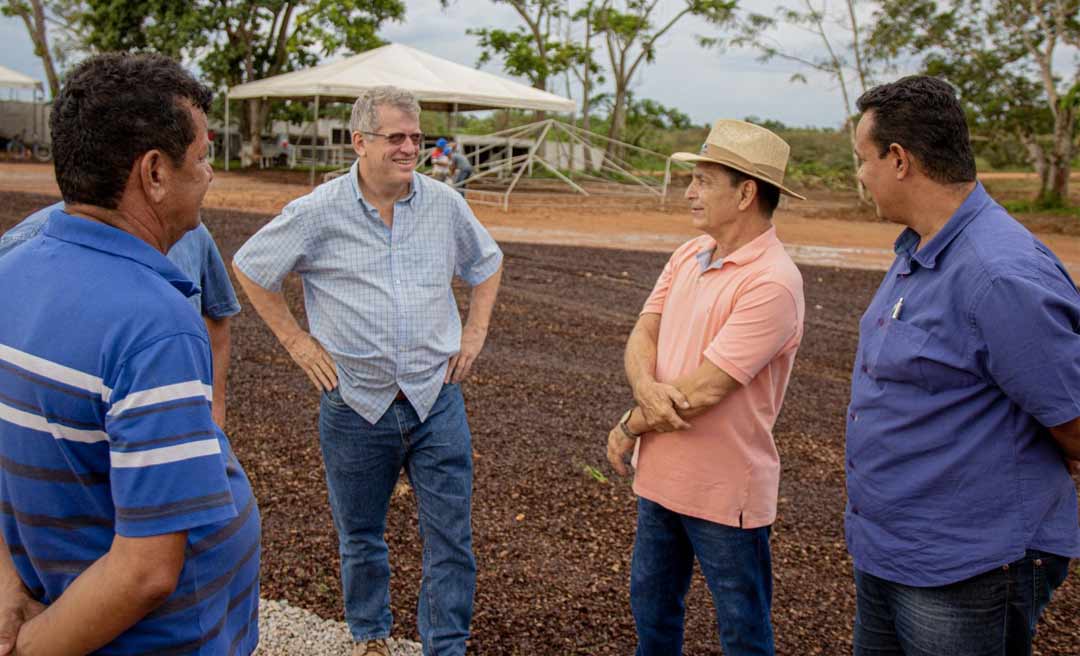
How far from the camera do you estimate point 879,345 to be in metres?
2.45

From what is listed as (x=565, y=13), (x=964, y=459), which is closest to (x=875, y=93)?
(x=964, y=459)

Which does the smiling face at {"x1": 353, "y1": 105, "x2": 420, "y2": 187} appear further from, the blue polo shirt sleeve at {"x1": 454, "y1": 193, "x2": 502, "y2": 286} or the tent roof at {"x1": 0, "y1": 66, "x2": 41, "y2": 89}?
the tent roof at {"x1": 0, "y1": 66, "x2": 41, "y2": 89}

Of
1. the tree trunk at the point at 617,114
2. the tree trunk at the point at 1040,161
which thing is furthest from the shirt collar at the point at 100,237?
the tree trunk at the point at 617,114

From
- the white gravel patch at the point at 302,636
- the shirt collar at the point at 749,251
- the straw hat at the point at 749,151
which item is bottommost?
the white gravel patch at the point at 302,636

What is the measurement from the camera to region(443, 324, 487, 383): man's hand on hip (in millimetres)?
3367

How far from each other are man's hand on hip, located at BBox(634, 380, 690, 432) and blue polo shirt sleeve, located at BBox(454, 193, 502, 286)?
91 cm

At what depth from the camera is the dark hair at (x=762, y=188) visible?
2906mm

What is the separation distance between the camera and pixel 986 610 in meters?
2.25

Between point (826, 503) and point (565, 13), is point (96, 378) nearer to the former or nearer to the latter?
point (826, 503)

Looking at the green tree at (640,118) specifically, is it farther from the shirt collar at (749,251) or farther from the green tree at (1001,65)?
the shirt collar at (749,251)

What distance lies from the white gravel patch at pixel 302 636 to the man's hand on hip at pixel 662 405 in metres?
1.35

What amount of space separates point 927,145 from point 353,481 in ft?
6.76

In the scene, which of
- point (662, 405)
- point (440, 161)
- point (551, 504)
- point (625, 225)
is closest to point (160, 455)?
point (662, 405)

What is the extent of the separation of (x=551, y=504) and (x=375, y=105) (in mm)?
2390
